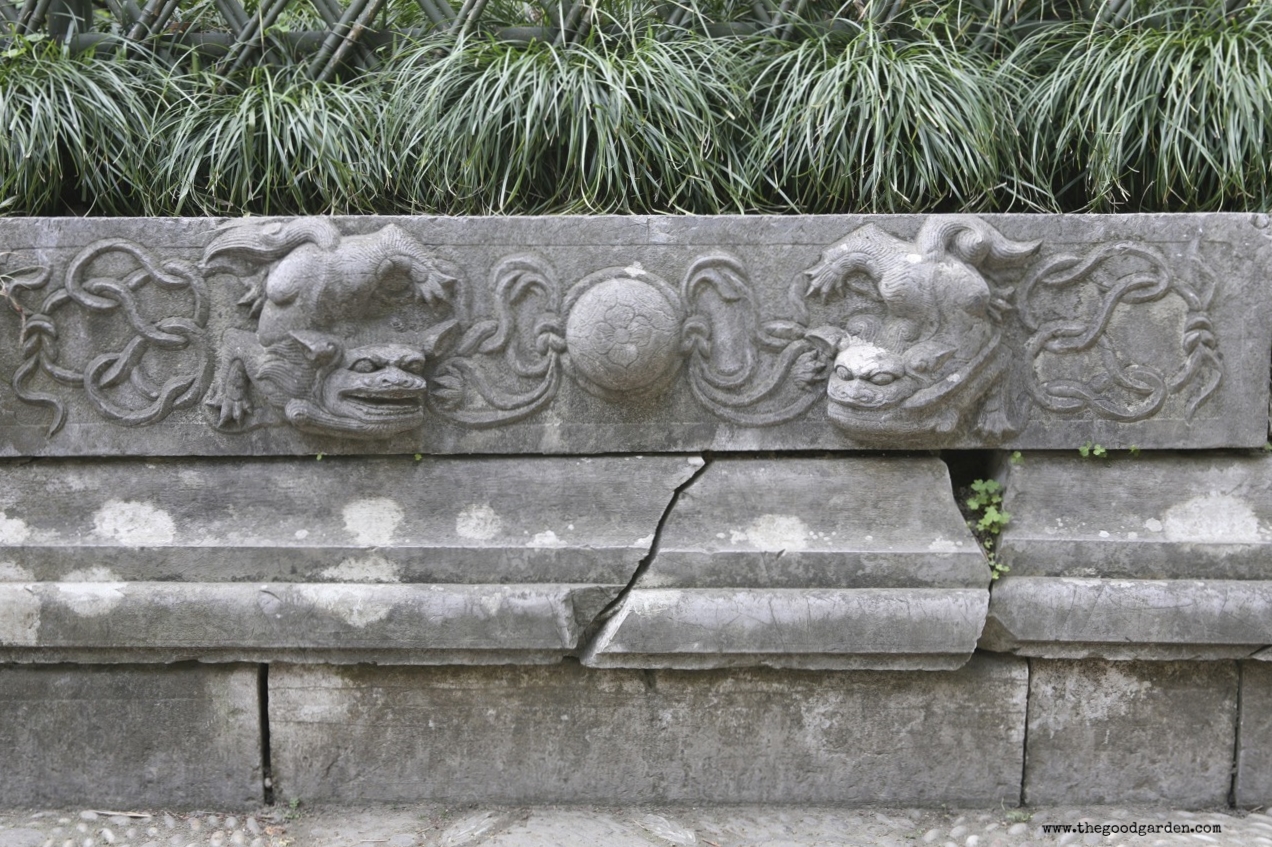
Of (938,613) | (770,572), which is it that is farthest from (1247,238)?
(770,572)

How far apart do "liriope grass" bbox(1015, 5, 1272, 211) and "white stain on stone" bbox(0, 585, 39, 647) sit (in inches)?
105

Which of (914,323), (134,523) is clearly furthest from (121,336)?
(914,323)

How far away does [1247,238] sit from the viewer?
7.75ft

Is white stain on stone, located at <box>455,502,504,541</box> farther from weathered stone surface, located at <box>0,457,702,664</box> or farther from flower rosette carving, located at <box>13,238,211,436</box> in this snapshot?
flower rosette carving, located at <box>13,238,211,436</box>

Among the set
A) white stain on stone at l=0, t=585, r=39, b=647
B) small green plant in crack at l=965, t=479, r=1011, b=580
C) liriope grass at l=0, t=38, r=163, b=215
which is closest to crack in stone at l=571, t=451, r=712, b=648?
small green plant in crack at l=965, t=479, r=1011, b=580

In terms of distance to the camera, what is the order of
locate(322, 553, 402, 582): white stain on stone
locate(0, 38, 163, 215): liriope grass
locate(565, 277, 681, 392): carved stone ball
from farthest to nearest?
locate(0, 38, 163, 215): liriope grass
locate(322, 553, 402, 582): white stain on stone
locate(565, 277, 681, 392): carved stone ball

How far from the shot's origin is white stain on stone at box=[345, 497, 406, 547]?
95.1 inches

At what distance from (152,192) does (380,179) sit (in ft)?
1.95

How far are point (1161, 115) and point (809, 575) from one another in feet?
4.73

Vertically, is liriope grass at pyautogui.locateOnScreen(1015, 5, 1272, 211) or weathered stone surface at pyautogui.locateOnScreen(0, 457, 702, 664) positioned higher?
liriope grass at pyautogui.locateOnScreen(1015, 5, 1272, 211)

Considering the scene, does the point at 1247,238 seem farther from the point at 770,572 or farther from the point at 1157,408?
→ the point at 770,572

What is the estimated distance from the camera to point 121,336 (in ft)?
7.84

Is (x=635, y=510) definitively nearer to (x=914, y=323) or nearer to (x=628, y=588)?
(x=628, y=588)

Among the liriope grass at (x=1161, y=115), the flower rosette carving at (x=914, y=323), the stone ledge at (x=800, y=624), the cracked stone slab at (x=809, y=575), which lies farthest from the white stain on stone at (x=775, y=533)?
the liriope grass at (x=1161, y=115)
